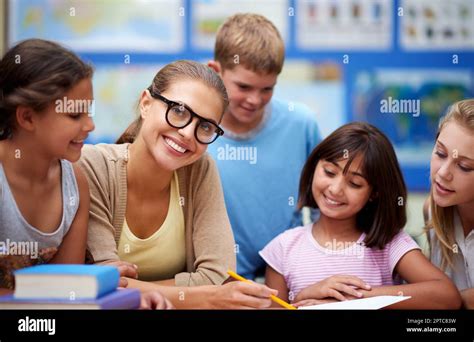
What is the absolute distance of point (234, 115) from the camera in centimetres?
207

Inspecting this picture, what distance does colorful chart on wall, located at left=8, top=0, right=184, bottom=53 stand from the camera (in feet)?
6.67

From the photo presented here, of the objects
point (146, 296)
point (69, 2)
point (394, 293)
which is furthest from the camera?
point (69, 2)

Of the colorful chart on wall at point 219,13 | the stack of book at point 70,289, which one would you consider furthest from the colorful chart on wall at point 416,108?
the stack of book at point 70,289

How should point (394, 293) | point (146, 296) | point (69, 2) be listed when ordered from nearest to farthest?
point (146, 296) → point (394, 293) → point (69, 2)

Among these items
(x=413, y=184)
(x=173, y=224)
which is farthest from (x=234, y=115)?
(x=413, y=184)

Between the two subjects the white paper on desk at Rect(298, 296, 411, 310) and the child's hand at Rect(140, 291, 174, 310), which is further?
the white paper on desk at Rect(298, 296, 411, 310)

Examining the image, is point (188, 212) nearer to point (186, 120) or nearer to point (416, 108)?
point (186, 120)

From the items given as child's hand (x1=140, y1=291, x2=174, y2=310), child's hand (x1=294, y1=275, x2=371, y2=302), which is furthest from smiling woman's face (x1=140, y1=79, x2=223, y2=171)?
child's hand (x1=294, y1=275, x2=371, y2=302)

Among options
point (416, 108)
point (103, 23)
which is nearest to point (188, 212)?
point (103, 23)

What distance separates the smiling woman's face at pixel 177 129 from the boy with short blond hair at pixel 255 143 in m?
0.17

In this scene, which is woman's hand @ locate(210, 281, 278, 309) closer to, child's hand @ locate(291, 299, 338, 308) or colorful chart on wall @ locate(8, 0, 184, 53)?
child's hand @ locate(291, 299, 338, 308)

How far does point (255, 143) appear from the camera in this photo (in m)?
2.09

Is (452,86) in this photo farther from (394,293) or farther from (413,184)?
(394,293)
